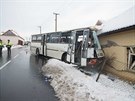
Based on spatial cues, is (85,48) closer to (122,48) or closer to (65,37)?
(122,48)

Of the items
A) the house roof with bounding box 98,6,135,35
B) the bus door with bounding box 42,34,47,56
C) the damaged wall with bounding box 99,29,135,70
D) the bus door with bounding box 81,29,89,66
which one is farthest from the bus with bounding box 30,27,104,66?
the bus door with bounding box 42,34,47,56

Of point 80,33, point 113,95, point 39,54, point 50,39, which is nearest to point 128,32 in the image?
point 80,33

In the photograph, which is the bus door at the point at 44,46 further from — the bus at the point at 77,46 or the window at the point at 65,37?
the window at the point at 65,37

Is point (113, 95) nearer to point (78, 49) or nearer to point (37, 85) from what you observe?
point (37, 85)

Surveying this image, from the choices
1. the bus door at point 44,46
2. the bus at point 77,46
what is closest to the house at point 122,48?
the bus at point 77,46

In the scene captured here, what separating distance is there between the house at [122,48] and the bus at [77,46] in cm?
73

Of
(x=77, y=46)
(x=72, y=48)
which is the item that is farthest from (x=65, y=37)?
(x=77, y=46)

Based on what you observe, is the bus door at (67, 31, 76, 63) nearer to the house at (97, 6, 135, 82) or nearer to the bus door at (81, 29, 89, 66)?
the bus door at (81, 29, 89, 66)

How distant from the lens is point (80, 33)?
13.7 meters

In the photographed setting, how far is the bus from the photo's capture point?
40.3 feet

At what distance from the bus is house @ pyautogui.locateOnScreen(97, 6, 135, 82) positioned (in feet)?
2.39

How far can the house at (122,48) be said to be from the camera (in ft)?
34.0

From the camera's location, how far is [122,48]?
11281 mm

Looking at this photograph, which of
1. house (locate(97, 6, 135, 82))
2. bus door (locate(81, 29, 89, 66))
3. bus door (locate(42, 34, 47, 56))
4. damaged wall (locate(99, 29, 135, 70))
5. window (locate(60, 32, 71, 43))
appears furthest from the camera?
bus door (locate(42, 34, 47, 56))
